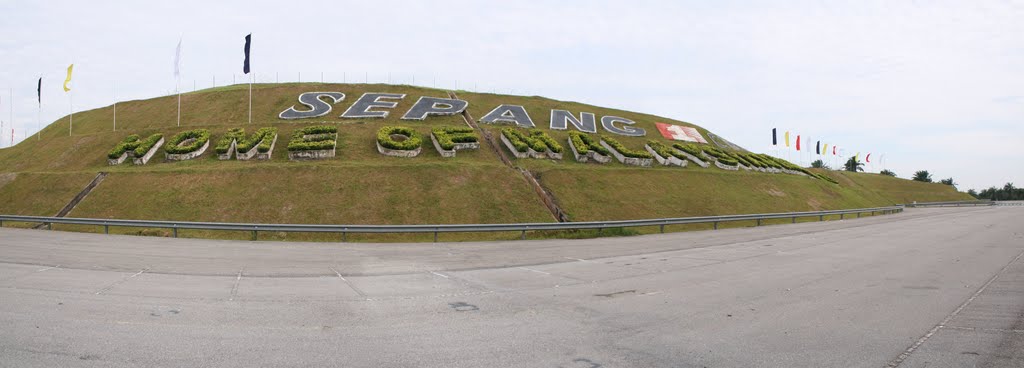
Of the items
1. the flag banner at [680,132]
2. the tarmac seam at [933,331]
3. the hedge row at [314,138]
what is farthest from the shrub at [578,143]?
the tarmac seam at [933,331]

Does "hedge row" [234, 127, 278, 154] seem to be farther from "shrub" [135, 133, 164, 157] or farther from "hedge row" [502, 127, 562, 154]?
"hedge row" [502, 127, 562, 154]

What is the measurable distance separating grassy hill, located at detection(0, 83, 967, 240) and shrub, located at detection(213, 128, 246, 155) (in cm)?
87

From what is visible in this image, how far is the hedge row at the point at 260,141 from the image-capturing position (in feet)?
134

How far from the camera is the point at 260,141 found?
42656 mm

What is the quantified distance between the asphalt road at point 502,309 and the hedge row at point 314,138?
897 inches

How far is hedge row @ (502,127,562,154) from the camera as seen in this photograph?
45.7 m

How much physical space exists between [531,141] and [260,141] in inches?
839

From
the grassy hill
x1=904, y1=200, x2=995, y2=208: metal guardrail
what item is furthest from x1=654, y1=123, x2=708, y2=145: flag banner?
x1=904, y1=200, x2=995, y2=208: metal guardrail

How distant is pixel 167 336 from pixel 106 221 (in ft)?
75.3

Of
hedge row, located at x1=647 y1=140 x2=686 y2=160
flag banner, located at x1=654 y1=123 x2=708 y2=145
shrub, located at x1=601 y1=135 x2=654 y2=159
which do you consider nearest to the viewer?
shrub, located at x1=601 y1=135 x2=654 y2=159

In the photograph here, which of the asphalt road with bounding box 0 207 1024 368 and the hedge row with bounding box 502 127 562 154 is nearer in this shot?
the asphalt road with bounding box 0 207 1024 368

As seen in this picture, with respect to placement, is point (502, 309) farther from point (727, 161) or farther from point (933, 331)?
point (727, 161)

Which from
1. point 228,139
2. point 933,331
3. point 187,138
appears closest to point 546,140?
point 228,139

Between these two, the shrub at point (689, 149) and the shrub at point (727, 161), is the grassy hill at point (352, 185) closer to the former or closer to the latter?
the shrub at point (727, 161)
